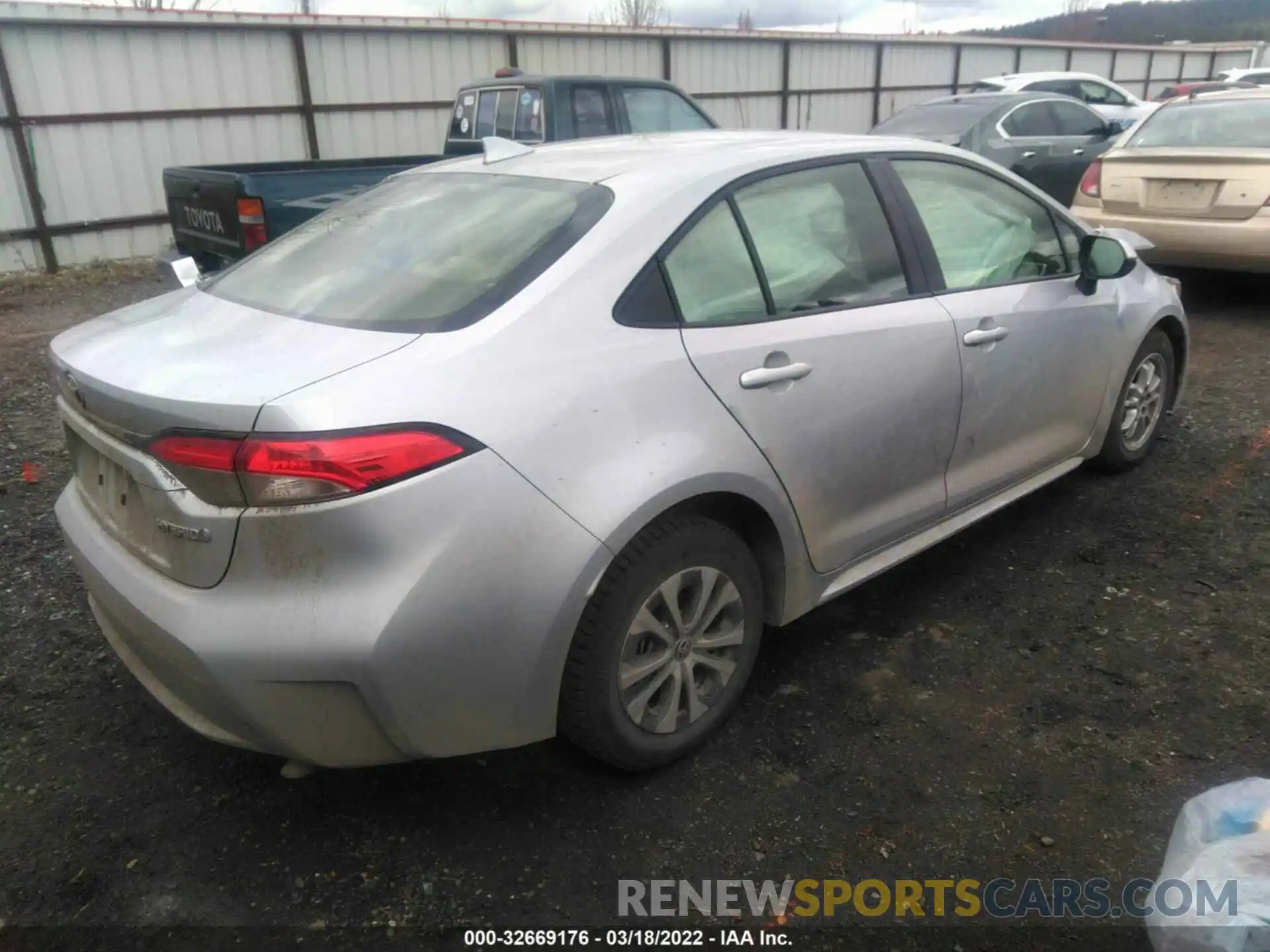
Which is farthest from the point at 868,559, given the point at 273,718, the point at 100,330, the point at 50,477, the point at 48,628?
the point at 50,477

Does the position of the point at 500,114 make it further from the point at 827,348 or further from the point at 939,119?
the point at 827,348

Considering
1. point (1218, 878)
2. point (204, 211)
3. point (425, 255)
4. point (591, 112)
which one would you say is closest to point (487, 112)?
point (591, 112)

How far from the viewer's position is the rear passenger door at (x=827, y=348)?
8.54 ft

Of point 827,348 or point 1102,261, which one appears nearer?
point 827,348

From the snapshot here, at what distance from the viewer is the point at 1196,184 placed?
21.6 ft

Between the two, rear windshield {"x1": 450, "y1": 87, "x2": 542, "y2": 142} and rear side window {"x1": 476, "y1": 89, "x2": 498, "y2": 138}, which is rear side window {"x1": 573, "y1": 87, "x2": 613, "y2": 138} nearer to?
rear windshield {"x1": 450, "y1": 87, "x2": 542, "y2": 142}

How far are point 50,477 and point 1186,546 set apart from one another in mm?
4844

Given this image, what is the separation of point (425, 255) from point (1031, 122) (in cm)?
923

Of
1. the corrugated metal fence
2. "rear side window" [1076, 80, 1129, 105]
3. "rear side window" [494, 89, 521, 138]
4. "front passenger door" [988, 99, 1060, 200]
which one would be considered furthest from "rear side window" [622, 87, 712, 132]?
"rear side window" [1076, 80, 1129, 105]

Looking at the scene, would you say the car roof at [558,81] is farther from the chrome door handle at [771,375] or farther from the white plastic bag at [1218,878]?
the white plastic bag at [1218,878]

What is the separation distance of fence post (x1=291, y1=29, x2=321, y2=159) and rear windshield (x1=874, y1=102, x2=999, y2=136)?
6.57 meters

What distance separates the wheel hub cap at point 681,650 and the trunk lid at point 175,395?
90 centimetres

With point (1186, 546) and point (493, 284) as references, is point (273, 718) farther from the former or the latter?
point (1186, 546)

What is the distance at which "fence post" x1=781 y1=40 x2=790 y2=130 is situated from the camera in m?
16.4
